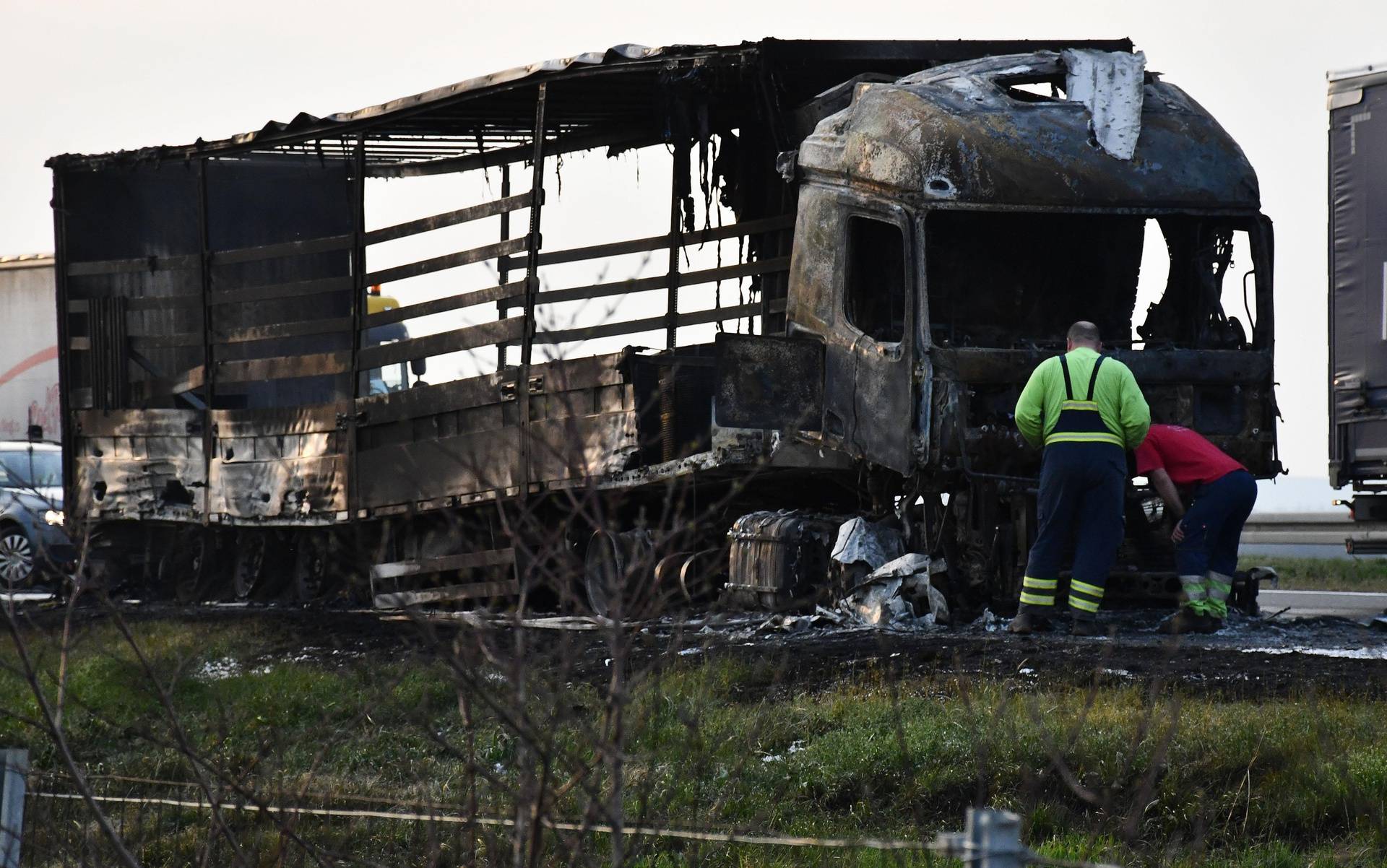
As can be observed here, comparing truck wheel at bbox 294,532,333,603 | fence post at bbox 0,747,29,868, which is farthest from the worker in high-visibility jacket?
truck wheel at bbox 294,532,333,603

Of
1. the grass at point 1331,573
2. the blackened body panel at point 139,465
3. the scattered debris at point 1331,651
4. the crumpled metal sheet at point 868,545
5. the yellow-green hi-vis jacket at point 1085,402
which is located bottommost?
the grass at point 1331,573

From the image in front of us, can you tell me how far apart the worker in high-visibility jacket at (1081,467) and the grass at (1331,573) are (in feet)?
22.4

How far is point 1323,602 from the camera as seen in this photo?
1578 centimetres

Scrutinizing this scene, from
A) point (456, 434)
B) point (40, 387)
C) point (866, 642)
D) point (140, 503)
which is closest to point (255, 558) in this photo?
point (140, 503)

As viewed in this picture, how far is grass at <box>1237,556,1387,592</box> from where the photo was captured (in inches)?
694

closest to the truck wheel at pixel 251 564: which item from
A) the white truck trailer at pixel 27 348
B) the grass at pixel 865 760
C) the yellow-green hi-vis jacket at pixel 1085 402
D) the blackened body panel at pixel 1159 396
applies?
the grass at pixel 865 760

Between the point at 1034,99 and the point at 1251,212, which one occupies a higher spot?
the point at 1034,99

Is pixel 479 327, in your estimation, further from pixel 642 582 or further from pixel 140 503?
pixel 642 582

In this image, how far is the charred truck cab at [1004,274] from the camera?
11273 millimetres

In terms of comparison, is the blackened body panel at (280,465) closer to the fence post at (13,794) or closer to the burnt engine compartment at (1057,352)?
the burnt engine compartment at (1057,352)

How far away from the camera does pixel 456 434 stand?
14703mm

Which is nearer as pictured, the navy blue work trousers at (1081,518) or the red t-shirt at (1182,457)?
the navy blue work trousers at (1081,518)

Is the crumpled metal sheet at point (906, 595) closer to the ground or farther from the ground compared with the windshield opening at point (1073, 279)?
closer to the ground

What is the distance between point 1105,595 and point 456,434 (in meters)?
5.42
